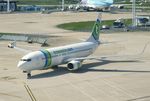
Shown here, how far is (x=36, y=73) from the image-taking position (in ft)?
193

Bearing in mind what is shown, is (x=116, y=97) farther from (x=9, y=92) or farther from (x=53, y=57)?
(x=53, y=57)

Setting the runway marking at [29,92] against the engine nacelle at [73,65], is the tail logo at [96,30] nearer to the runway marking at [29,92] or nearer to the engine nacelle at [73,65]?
the engine nacelle at [73,65]

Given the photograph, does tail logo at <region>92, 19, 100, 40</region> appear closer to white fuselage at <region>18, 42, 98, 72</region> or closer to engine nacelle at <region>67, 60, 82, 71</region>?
white fuselage at <region>18, 42, 98, 72</region>

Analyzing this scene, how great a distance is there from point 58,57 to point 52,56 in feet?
4.81

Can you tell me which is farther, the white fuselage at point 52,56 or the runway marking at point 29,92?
the white fuselage at point 52,56

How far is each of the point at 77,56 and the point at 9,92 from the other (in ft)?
59.0

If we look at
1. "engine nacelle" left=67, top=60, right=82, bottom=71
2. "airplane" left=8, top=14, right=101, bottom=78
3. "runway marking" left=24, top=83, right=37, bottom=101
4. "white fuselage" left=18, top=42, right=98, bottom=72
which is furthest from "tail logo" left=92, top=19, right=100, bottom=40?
"runway marking" left=24, top=83, right=37, bottom=101

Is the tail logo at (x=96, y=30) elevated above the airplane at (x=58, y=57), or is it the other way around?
the tail logo at (x=96, y=30)

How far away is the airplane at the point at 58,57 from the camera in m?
55.6

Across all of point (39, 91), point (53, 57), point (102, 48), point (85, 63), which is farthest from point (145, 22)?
point (39, 91)

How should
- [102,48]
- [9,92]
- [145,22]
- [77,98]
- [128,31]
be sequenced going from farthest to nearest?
[145,22], [128,31], [102,48], [9,92], [77,98]

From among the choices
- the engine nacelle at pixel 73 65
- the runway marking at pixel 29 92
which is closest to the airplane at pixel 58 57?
the engine nacelle at pixel 73 65

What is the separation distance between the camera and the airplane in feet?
182

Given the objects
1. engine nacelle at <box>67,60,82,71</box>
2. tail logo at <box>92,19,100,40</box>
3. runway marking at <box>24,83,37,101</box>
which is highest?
tail logo at <box>92,19,100,40</box>
